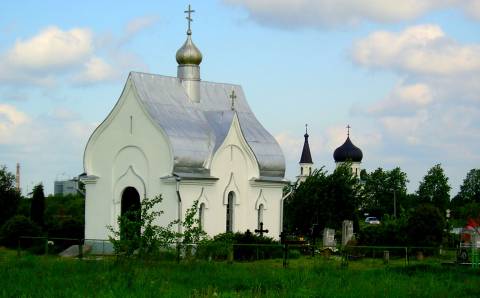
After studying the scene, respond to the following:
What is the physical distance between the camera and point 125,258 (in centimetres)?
2470

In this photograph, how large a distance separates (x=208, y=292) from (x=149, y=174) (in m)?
18.6

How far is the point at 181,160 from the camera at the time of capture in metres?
35.5

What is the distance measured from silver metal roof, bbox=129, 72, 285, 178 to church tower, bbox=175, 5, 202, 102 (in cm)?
34

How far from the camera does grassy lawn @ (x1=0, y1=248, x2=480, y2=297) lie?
58.3 ft

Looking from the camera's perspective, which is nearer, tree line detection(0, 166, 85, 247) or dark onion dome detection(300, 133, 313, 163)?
tree line detection(0, 166, 85, 247)

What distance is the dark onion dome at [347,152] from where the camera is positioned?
83.8 meters

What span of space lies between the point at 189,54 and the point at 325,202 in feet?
32.1

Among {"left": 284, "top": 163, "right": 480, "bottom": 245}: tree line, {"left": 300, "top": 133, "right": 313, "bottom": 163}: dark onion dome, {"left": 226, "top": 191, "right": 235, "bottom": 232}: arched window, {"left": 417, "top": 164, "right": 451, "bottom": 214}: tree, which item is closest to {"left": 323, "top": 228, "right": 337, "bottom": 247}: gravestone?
{"left": 284, "top": 163, "right": 480, "bottom": 245}: tree line

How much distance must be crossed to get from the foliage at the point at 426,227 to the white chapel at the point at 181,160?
19.7 ft

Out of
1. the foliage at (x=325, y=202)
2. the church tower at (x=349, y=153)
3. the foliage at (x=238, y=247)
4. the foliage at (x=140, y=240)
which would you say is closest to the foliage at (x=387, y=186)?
the church tower at (x=349, y=153)

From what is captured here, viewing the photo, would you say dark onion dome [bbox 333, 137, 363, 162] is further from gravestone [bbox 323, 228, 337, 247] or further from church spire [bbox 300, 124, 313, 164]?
gravestone [bbox 323, 228, 337, 247]

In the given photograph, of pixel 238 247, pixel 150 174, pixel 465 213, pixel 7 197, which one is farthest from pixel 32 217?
pixel 465 213

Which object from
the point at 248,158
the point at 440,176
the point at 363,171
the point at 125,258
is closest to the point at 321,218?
the point at 248,158

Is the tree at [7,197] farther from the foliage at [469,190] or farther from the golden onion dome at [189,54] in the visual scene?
the foliage at [469,190]
